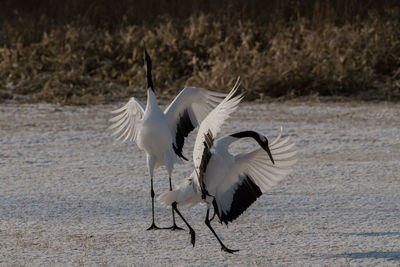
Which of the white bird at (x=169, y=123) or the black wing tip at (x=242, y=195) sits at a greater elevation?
the white bird at (x=169, y=123)

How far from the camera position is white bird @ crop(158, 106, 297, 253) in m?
4.62

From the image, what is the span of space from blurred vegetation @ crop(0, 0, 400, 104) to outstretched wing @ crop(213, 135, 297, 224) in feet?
21.3

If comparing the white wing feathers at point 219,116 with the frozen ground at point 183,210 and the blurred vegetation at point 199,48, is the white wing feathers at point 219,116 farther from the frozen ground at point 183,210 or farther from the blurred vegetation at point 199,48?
the blurred vegetation at point 199,48

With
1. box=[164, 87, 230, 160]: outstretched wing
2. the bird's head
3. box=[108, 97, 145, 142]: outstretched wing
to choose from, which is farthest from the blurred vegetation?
the bird's head

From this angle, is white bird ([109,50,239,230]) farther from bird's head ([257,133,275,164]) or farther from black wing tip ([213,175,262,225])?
bird's head ([257,133,275,164])

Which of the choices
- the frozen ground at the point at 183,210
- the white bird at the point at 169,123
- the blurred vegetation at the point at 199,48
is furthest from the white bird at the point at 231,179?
the blurred vegetation at the point at 199,48

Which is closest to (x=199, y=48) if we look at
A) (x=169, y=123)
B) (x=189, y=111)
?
(x=189, y=111)

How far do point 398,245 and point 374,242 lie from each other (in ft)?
0.52

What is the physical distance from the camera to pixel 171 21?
14383 millimetres

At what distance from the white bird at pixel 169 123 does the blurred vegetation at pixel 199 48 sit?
5500 mm

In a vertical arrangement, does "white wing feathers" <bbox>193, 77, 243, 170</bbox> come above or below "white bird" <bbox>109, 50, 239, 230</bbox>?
above

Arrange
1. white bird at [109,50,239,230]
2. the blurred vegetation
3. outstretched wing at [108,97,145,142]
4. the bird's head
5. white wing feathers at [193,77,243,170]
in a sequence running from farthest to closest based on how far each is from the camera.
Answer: the blurred vegetation, outstretched wing at [108,97,145,142], white bird at [109,50,239,230], the bird's head, white wing feathers at [193,77,243,170]

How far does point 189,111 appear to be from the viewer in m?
5.78

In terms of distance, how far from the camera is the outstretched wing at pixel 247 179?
15.5ft
